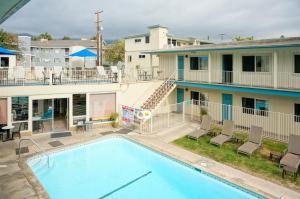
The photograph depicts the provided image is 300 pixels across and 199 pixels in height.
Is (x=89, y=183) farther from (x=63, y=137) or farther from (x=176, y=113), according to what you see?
(x=176, y=113)

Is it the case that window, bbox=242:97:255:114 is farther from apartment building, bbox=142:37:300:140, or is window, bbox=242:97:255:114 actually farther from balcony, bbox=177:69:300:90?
balcony, bbox=177:69:300:90

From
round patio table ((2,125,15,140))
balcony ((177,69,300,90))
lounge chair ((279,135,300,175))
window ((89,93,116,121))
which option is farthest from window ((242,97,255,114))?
round patio table ((2,125,15,140))

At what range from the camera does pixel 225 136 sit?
1622 cm

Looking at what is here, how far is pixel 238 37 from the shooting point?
6612 centimetres

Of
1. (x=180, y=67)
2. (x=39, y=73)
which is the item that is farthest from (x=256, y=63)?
(x=39, y=73)

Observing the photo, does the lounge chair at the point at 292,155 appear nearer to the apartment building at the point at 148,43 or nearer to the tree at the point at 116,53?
the apartment building at the point at 148,43

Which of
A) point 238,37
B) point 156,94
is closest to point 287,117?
point 156,94

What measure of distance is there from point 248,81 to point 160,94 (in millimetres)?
7785

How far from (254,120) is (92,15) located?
1003 inches

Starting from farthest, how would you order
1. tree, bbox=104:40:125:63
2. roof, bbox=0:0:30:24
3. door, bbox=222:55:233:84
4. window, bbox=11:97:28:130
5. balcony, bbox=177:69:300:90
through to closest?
tree, bbox=104:40:125:63 → door, bbox=222:55:233:84 → balcony, bbox=177:69:300:90 → window, bbox=11:97:28:130 → roof, bbox=0:0:30:24

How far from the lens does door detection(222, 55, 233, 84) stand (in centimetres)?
2130

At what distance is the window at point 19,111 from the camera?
17.0 metres

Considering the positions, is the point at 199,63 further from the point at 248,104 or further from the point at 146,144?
the point at 146,144

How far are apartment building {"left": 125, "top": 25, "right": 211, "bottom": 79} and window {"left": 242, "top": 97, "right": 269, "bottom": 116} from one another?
731 inches
